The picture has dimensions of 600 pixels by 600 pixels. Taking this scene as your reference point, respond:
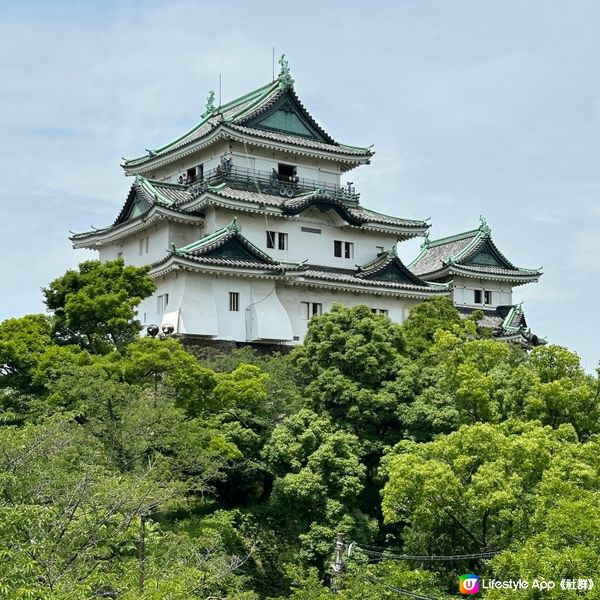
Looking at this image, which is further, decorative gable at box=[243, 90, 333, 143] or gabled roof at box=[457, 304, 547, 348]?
gabled roof at box=[457, 304, 547, 348]

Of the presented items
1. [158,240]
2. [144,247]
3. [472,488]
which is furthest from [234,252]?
[472,488]

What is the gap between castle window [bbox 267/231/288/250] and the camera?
136ft

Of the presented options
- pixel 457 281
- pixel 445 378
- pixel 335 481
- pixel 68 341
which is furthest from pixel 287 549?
pixel 457 281

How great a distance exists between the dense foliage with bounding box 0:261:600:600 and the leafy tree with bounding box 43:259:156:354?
2.5 inches

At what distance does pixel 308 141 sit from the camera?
145 ft

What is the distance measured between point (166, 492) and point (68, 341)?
444 inches

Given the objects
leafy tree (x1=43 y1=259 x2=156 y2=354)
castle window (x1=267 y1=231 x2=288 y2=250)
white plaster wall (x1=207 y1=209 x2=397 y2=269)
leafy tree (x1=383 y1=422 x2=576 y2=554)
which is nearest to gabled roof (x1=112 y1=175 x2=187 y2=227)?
white plaster wall (x1=207 y1=209 x2=397 y2=269)

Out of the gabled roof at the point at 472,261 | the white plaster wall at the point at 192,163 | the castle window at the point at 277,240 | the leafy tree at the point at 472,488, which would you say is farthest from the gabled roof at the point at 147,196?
the leafy tree at the point at 472,488

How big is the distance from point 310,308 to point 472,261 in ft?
40.5

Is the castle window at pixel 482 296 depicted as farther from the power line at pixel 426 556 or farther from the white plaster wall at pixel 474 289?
the power line at pixel 426 556

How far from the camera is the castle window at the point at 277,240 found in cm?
4159

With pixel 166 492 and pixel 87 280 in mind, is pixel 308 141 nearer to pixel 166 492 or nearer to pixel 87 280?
pixel 87 280

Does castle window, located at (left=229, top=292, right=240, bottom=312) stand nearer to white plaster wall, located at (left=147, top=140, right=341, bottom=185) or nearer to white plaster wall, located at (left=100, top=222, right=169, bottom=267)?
white plaster wall, located at (left=100, top=222, right=169, bottom=267)

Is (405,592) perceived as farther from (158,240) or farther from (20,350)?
(158,240)
